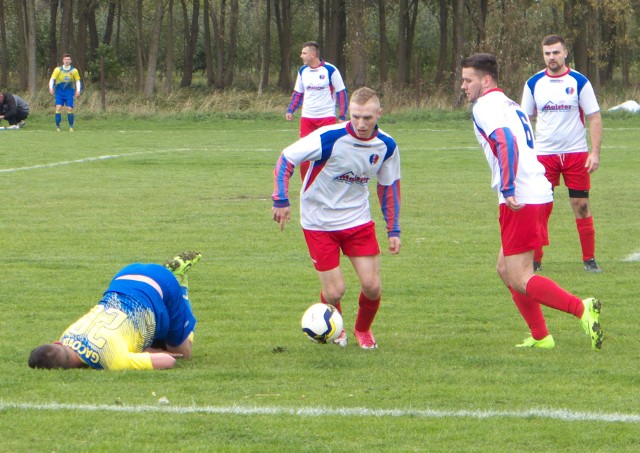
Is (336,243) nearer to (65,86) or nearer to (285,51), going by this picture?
(65,86)

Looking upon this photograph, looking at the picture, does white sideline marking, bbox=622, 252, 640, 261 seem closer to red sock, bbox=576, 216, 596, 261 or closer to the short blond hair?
red sock, bbox=576, 216, 596, 261

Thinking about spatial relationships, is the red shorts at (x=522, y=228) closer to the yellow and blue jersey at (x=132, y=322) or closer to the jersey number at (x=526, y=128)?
the jersey number at (x=526, y=128)

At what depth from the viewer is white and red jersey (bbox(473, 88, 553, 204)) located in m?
6.61

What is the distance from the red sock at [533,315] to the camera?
7.02 metres

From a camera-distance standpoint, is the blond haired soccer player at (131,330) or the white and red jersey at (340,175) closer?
the blond haired soccer player at (131,330)

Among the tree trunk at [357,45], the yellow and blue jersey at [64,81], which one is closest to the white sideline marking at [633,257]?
the yellow and blue jersey at [64,81]

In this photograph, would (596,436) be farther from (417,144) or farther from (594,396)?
(417,144)

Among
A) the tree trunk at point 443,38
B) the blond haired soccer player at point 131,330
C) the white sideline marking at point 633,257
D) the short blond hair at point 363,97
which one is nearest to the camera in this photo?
the blond haired soccer player at point 131,330

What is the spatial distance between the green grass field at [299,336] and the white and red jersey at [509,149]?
3.30 feet

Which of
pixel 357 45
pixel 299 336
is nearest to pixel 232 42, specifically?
pixel 357 45

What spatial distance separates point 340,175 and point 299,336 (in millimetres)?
1181

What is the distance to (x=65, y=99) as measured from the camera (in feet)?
99.9

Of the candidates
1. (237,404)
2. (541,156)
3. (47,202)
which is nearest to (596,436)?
(237,404)

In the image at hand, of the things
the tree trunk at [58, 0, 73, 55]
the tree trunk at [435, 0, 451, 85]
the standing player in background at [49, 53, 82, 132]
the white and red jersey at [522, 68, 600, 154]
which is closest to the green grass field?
the white and red jersey at [522, 68, 600, 154]
